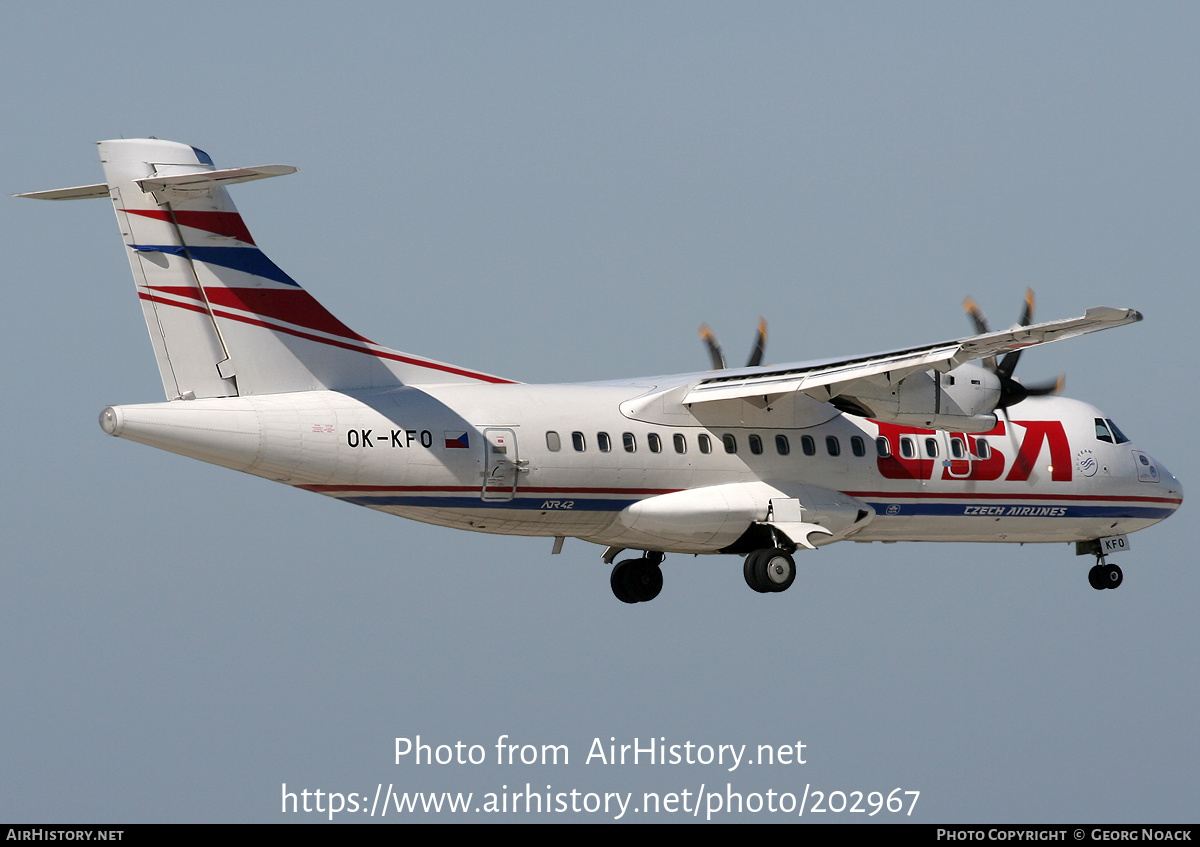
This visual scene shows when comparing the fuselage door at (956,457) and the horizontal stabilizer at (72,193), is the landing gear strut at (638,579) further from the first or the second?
the horizontal stabilizer at (72,193)

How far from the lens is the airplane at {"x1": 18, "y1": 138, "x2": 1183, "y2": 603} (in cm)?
2122

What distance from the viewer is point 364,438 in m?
21.9

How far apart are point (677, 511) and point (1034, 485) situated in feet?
23.3

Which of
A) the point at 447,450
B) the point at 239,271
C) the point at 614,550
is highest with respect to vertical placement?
the point at 239,271

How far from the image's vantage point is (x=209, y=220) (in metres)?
21.5

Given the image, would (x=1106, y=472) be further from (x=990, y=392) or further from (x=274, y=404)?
(x=274, y=404)

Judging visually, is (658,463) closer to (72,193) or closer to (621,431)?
(621,431)

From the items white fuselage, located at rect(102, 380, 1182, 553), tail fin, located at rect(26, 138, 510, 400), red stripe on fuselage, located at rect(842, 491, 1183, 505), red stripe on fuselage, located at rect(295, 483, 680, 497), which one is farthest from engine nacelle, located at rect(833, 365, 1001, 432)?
tail fin, located at rect(26, 138, 510, 400)

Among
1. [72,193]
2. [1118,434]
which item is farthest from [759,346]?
[72,193]

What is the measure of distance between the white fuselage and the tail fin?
1.72 feet

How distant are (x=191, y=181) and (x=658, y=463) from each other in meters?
8.14

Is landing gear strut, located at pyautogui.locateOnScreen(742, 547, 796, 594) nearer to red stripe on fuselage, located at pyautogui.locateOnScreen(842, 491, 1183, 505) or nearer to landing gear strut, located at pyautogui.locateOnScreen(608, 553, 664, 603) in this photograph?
red stripe on fuselage, located at pyautogui.locateOnScreen(842, 491, 1183, 505)

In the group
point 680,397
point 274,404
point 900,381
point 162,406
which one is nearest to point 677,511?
point 680,397

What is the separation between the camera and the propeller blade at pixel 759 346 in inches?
1122
